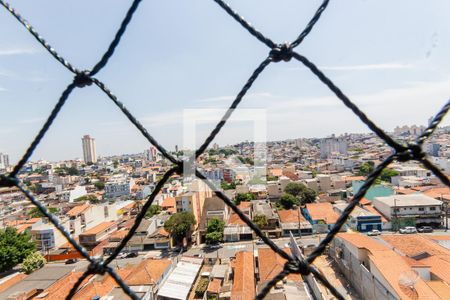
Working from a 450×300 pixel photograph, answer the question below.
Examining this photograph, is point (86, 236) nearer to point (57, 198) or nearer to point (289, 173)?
point (57, 198)

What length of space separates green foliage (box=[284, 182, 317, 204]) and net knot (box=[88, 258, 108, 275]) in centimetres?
1246

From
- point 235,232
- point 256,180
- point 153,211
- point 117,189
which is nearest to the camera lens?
point 235,232

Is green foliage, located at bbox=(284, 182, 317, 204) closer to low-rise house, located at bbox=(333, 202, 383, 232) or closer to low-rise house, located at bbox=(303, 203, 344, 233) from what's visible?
low-rise house, located at bbox=(303, 203, 344, 233)

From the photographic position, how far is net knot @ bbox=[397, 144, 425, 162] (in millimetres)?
443

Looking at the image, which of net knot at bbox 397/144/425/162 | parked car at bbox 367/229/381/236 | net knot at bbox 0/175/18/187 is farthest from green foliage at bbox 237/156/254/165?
net knot at bbox 397/144/425/162

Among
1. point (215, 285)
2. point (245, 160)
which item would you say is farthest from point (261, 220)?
point (245, 160)

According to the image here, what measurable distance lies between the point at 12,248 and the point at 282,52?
9.49m

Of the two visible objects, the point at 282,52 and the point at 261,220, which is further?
the point at 261,220

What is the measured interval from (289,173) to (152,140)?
18323mm

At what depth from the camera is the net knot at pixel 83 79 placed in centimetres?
59

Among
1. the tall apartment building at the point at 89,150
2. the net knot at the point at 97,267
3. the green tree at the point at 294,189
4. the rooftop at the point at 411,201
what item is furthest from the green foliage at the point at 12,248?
the tall apartment building at the point at 89,150

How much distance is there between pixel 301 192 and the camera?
41.5ft

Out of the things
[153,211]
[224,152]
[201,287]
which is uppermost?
[224,152]

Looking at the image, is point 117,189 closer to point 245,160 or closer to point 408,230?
point 245,160
